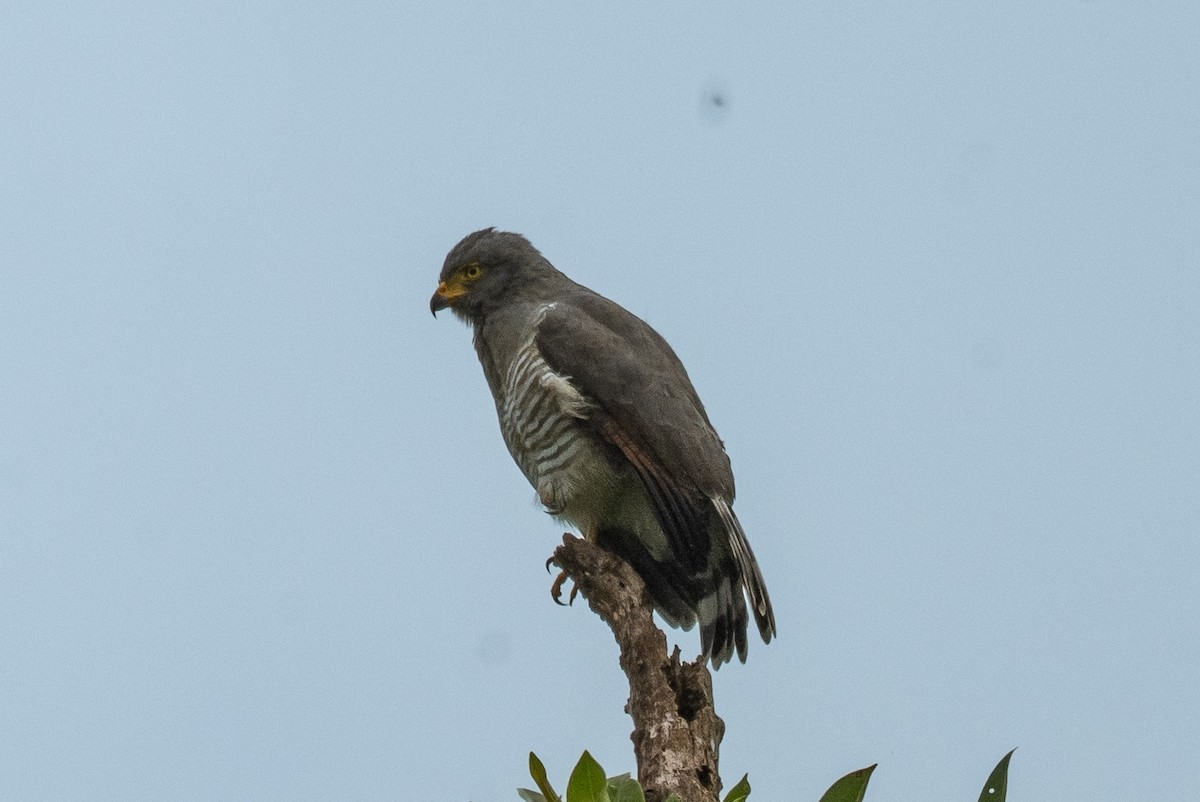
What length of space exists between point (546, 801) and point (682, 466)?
2.61m

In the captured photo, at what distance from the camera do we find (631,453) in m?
6.38

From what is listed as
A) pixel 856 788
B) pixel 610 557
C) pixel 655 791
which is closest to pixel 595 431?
pixel 610 557

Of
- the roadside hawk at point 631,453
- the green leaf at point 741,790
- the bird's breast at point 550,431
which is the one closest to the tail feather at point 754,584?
the roadside hawk at point 631,453

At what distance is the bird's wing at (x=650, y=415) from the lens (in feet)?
20.7

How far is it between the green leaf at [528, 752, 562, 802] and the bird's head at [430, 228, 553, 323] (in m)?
4.02

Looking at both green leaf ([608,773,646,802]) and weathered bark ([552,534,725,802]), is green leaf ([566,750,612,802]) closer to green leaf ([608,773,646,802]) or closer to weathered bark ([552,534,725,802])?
green leaf ([608,773,646,802])

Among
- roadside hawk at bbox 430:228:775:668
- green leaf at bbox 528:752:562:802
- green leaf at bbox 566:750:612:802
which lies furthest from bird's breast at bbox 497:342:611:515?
green leaf at bbox 566:750:612:802

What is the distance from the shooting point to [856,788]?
371cm

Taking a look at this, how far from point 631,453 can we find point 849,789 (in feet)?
9.30

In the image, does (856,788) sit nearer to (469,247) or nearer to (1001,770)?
(1001,770)

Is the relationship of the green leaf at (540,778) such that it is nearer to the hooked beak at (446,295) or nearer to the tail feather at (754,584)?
the tail feather at (754,584)

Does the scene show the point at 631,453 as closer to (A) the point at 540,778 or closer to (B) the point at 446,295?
→ (B) the point at 446,295

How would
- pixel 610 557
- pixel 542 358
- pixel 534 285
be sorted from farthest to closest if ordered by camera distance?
pixel 534 285
pixel 542 358
pixel 610 557

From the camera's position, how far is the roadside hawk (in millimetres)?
6301
